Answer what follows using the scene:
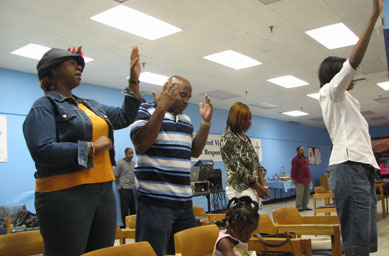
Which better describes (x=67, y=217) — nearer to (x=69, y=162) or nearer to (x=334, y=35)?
(x=69, y=162)

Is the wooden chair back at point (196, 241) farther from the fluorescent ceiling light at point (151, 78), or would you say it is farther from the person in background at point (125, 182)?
the person in background at point (125, 182)

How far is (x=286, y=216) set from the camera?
11.8 feet

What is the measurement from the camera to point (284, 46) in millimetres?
6410

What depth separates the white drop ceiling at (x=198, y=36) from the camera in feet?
15.4

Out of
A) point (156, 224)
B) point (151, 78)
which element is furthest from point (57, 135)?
point (151, 78)

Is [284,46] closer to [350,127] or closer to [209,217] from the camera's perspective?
[209,217]

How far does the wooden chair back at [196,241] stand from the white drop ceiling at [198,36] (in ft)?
8.07

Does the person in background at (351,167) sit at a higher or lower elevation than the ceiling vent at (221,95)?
lower

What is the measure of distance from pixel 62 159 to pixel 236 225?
3.52 feet

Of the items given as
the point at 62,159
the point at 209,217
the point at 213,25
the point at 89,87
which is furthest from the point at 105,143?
the point at 89,87

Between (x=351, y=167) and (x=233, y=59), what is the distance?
5359mm

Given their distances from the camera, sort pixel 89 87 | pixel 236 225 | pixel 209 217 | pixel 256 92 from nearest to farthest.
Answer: pixel 236 225
pixel 209 217
pixel 89 87
pixel 256 92

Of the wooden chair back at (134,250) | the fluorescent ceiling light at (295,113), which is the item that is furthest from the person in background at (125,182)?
the fluorescent ceiling light at (295,113)

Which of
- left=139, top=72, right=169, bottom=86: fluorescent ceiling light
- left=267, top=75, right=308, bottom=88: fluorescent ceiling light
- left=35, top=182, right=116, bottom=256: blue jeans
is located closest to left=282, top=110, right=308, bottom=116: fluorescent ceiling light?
left=267, top=75, right=308, bottom=88: fluorescent ceiling light
